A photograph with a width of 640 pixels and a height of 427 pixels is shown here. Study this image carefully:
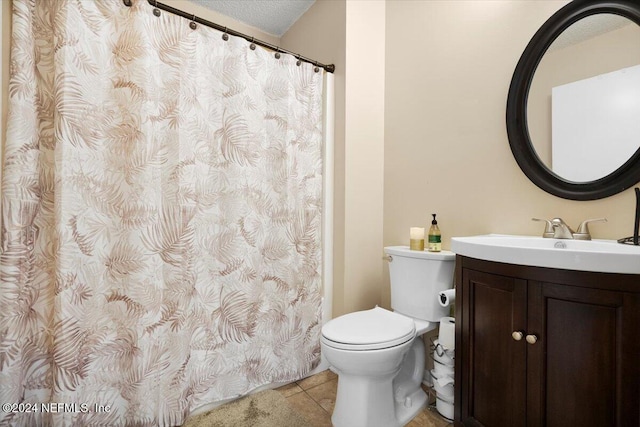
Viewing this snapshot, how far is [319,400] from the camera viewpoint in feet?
5.31

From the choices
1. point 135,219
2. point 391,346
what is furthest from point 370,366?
point 135,219

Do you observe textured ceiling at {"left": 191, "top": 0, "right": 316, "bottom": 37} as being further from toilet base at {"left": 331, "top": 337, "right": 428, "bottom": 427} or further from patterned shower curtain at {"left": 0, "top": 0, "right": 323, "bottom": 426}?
toilet base at {"left": 331, "top": 337, "right": 428, "bottom": 427}

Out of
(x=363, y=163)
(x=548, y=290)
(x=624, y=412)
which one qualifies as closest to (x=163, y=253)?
(x=363, y=163)

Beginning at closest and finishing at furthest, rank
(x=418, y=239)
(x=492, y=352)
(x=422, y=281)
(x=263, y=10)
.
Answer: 1. (x=492, y=352)
2. (x=422, y=281)
3. (x=418, y=239)
4. (x=263, y=10)

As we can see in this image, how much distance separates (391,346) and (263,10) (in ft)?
7.91

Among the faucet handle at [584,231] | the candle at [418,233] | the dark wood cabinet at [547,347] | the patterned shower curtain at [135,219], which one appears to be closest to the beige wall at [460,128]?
the faucet handle at [584,231]

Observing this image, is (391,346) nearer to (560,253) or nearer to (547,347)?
(547,347)

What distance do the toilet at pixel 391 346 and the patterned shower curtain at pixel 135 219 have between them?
20.7 inches

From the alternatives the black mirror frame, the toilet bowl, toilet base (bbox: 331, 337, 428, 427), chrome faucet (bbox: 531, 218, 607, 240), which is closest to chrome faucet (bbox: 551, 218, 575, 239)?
chrome faucet (bbox: 531, 218, 607, 240)

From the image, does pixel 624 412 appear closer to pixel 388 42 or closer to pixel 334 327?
pixel 334 327

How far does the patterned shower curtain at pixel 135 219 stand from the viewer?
1.16 metres

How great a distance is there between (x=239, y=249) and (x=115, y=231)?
0.56 m

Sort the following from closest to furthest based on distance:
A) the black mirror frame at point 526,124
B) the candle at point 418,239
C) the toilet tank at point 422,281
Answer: the black mirror frame at point 526,124 < the toilet tank at point 422,281 < the candle at point 418,239

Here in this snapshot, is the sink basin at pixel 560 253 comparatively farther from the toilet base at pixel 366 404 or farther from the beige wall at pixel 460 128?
the toilet base at pixel 366 404
